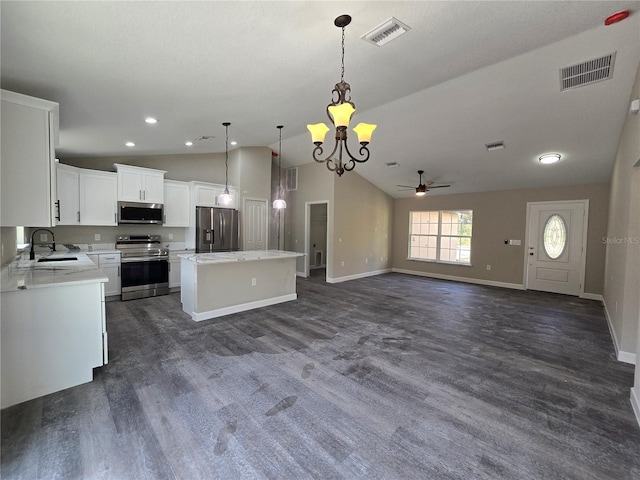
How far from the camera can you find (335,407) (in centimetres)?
219

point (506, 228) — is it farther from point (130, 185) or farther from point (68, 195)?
point (68, 195)

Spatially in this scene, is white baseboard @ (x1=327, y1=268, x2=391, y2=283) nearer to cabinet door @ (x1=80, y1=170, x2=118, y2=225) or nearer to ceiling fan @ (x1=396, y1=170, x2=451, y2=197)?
ceiling fan @ (x1=396, y1=170, x2=451, y2=197)

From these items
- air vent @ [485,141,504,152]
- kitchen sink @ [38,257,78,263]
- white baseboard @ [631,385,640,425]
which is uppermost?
air vent @ [485,141,504,152]

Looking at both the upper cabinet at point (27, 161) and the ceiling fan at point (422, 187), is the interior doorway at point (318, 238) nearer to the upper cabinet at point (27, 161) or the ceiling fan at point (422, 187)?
the ceiling fan at point (422, 187)

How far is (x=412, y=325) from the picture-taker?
13.2 feet

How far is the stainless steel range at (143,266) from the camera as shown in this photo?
494 centimetres

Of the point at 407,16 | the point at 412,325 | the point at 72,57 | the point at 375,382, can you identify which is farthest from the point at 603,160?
the point at 72,57

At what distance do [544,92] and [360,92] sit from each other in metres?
2.36

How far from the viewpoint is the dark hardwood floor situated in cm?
166

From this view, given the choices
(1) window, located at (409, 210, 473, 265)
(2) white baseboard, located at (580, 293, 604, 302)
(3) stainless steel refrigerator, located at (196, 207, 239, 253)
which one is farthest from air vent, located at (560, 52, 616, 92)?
Result: (3) stainless steel refrigerator, located at (196, 207, 239, 253)

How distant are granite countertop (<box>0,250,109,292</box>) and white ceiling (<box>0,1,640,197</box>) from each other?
1.71m

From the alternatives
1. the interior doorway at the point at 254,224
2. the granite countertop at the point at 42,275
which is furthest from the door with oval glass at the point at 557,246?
the granite countertop at the point at 42,275

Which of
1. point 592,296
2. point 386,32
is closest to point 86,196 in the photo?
point 386,32

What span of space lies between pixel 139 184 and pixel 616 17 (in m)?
6.55
